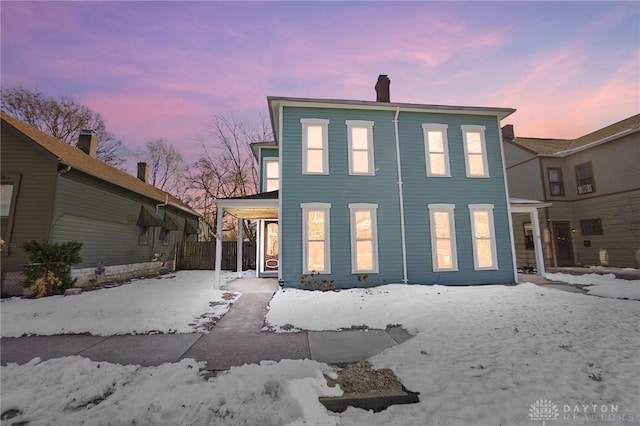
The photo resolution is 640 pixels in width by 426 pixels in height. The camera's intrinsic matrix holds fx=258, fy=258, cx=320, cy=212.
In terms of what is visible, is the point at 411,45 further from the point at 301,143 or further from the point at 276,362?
the point at 276,362

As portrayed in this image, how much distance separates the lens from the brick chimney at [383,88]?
10469 millimetres

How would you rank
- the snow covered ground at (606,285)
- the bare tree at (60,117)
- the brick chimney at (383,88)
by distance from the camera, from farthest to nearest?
the bare tree at (60,117) < the brick chimney at (383,88) < the snow covered ground at (606,285)

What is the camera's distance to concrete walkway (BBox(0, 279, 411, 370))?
3.54 m

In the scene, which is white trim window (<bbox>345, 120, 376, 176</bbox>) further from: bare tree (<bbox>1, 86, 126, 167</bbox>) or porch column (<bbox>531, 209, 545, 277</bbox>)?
bare tree (<bbox>1, 86, 126, 167</bbox>)

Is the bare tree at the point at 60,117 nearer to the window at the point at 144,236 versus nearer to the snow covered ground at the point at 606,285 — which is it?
the window at the point at 144,236

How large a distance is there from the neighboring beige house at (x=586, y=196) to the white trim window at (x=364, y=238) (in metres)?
11.0

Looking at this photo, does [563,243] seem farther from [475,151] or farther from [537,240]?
[475,151]

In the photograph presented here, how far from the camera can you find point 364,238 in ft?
28.7

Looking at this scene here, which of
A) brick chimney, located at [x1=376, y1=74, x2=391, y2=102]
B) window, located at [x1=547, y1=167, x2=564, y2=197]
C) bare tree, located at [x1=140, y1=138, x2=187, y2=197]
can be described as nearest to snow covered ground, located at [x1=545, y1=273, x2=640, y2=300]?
window, located at [x1=547, y1=167, x2=564, y2=197]

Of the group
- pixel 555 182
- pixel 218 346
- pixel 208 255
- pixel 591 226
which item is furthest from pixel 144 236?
pixel 591 226

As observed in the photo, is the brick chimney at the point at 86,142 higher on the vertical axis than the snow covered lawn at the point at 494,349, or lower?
higher

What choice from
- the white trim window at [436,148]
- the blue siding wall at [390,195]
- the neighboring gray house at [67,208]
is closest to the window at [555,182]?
the blue siding wall at [390,195]

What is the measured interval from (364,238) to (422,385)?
6.10 metres

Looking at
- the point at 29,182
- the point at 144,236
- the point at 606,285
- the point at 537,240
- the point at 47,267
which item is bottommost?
the point at 606,285
